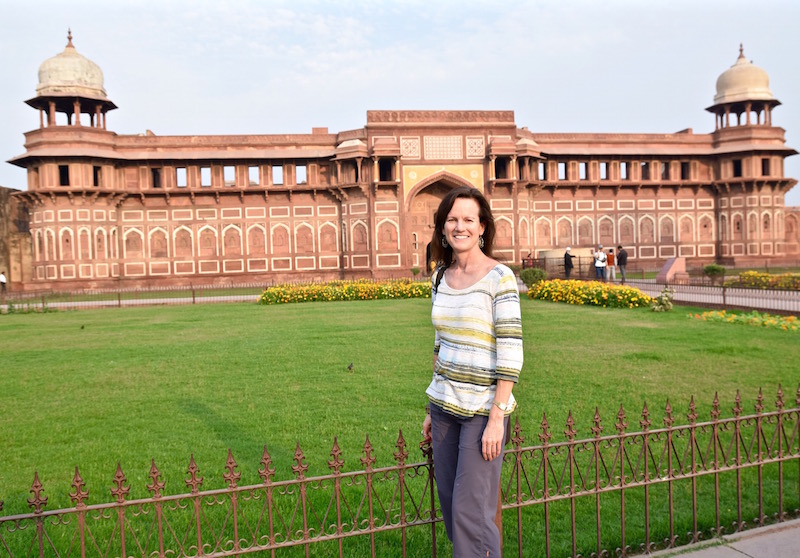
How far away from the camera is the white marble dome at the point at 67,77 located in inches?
1062

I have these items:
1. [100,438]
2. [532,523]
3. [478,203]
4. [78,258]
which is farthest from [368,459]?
[78,258]

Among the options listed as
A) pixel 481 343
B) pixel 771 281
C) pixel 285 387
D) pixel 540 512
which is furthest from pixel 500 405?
pixel 771 281

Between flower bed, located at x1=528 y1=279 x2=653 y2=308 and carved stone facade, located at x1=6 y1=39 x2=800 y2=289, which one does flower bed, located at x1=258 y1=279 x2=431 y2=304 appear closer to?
flower bed, located at x1=528 y1=279 x2=653 y2=308

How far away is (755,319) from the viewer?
36.8ft

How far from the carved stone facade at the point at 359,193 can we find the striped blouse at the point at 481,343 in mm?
24955

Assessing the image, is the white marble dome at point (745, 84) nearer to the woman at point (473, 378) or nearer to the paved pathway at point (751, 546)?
the paved pathway at point (751, 546)

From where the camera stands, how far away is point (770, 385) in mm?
6484

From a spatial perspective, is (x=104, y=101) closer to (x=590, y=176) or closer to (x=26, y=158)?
(x=26, y=158)

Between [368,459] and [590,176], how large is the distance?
3035 centimetres

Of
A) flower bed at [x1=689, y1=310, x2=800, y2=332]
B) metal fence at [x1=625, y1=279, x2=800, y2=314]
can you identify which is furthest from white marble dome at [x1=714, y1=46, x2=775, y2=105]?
flower bed at [x1=689, y1=310, x2=800, y2=332]

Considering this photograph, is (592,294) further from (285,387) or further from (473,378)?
(473,378)

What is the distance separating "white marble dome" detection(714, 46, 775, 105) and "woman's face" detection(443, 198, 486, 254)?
110ft

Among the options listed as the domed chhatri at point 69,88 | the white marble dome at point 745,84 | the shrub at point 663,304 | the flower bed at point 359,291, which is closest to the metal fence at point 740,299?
the shrub at point 663,304

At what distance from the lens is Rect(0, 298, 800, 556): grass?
4.87 metres
